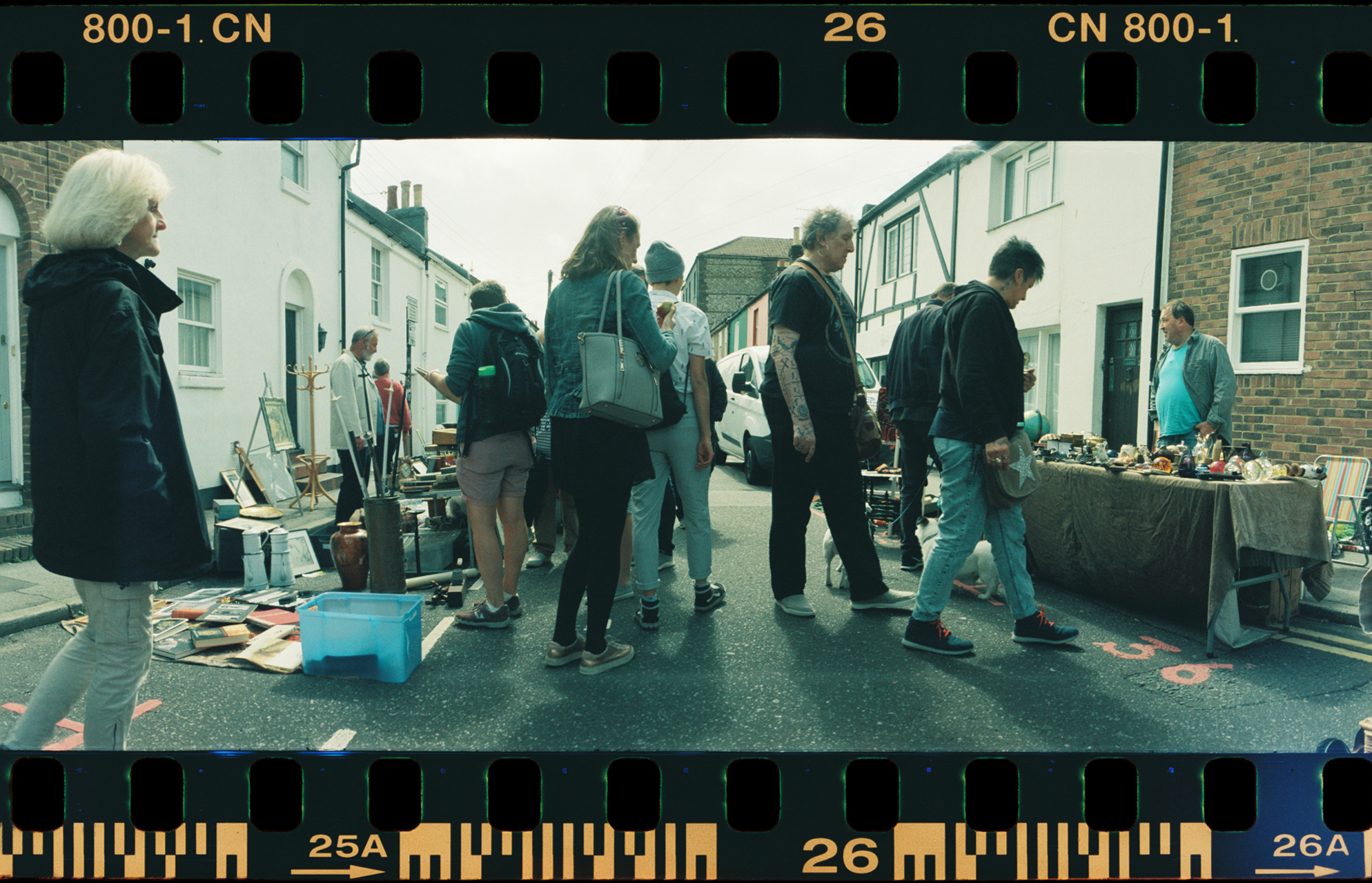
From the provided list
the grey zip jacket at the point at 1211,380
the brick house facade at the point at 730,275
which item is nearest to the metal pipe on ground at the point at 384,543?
the grey zip jacket at the point at 1211,380

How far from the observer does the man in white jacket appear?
588 cm

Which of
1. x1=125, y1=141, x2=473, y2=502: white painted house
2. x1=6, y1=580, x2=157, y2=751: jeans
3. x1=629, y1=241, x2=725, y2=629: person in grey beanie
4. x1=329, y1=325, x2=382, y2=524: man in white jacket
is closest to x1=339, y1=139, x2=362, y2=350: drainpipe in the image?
x1=125, y1=141, x2=473, y2=502: white painted house

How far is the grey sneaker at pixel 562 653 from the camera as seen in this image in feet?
11.5

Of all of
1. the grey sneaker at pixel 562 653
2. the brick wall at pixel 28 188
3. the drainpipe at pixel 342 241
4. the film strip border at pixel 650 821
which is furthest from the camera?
the drainpipe at pixel 342 241

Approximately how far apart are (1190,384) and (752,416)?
5.88 m

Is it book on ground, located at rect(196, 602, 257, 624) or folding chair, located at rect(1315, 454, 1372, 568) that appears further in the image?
Answer: folding chair, located at rect(1315, 454, 1372, 568)

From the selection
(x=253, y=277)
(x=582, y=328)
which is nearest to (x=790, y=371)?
(x=582, y=328)

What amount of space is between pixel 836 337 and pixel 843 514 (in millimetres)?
988

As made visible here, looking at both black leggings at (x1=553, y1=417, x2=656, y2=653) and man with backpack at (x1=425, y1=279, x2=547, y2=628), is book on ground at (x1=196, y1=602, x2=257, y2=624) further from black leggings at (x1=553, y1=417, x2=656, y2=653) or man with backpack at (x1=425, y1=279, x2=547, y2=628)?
black leggings at (x1=553, y1=417, x2=656, y2=653)

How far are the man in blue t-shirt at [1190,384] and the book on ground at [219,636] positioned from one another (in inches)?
235

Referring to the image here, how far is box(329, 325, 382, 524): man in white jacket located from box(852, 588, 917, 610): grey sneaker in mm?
3903

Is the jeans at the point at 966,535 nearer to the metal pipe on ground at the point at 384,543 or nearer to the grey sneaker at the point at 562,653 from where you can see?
the grey sneaker at the point at 562,653

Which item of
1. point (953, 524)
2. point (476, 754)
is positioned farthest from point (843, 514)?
point (476, 754)

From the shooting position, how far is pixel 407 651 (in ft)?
11.3
